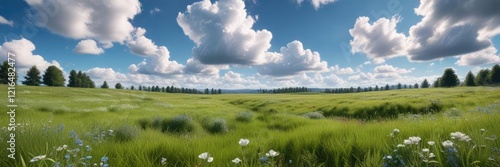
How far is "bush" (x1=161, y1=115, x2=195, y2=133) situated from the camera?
14.1m

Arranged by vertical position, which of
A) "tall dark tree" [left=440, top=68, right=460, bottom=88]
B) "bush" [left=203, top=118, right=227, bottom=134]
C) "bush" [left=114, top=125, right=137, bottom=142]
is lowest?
"bush" [left=203, top=118, right=227, bottom=134]

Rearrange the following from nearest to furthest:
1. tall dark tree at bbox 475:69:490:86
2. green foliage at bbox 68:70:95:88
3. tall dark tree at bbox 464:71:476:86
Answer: tall dark tree at bbox 475:69:490:86
green foliage at bbox 68:70:95:88
tall dark tree at bbox 464:71:476:86

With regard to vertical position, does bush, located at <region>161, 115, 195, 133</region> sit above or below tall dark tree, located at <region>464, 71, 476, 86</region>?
below

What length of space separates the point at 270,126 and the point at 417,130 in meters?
11.4

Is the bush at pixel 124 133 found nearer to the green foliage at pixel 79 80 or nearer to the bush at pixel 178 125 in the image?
the bush at pixel 178 125

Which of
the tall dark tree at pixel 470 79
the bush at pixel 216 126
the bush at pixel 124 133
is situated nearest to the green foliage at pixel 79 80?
the bush at pixel 216 126

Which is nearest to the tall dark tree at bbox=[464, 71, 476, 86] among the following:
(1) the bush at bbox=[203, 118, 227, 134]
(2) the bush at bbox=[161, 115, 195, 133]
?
(1) the bush at bbox=[203, 118, 227, 134]

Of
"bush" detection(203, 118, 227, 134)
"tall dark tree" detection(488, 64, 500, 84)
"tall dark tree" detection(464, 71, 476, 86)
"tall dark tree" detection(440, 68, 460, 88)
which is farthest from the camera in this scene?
"tall dark tree" detection(464, 71, 476, 86)

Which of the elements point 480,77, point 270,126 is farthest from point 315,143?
point 480,77

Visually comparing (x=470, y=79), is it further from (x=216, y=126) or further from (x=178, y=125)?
(x=178, y=125)

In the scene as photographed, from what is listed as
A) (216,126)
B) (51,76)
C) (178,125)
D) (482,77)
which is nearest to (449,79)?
(482,77)

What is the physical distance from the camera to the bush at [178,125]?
14.1 meters

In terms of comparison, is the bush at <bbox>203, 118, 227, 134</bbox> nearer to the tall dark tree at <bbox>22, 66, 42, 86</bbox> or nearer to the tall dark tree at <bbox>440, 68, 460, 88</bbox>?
the tall dark tree at <bbox>22, 66, 42, 86</bbox>

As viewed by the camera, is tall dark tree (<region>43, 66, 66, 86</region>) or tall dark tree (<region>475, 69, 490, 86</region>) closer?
tall dark tree (<region>43, 66, 66, 86</region>)
